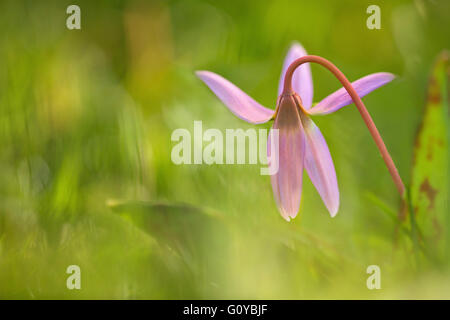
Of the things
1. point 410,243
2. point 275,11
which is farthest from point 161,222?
point 275,11

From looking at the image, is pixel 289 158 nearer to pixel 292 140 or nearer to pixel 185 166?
pixel 292 140

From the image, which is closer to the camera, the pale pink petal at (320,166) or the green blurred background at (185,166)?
the pale pink petal at (320,166)

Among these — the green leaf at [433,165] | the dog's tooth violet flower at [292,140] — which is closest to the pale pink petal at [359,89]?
the dog's tooth violet flower at [292,140]

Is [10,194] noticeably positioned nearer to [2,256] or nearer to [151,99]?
[2,256]

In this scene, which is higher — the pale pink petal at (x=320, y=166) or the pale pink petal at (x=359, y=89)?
the pale pink petal at (x=359, y=89)

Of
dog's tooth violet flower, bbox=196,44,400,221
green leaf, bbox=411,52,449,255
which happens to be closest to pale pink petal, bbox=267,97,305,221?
dog's tooth violet flower, bbox=196,44,400,221

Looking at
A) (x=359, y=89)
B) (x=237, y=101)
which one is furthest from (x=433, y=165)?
(x=237, y=101)

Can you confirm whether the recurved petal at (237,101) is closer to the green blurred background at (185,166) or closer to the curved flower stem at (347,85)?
the curved flower stem at (347,85)

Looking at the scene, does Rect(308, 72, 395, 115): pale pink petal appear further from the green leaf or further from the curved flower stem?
the green leaf
